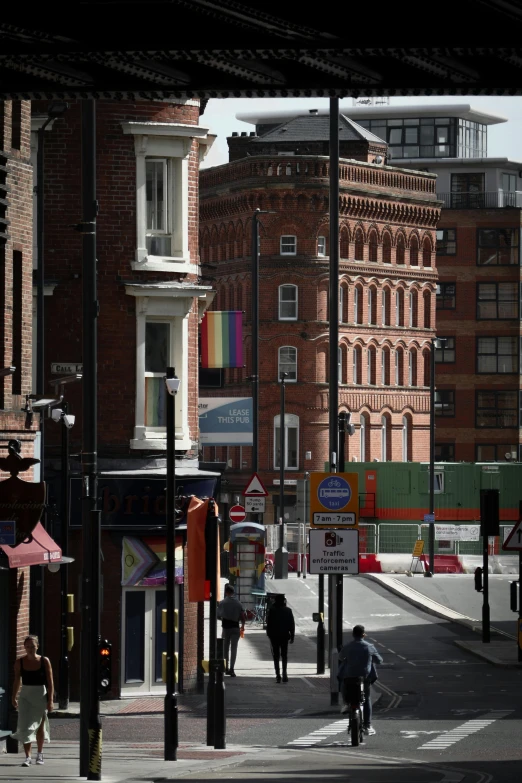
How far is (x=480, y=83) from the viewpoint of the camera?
1388 cm

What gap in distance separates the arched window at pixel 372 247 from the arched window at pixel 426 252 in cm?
414

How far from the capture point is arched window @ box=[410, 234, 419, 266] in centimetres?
9156

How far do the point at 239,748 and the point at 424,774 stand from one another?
386 centimetres

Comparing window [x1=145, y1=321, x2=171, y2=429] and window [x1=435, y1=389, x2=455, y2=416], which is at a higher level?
window [x1=145, y1=321, x2=171, y2=429]

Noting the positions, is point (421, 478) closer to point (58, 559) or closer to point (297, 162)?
point (297, 162)

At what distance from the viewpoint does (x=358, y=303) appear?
3465 inches

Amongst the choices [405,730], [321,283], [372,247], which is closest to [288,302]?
[321,283]

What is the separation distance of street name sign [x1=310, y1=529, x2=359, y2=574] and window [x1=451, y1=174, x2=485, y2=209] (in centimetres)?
7871

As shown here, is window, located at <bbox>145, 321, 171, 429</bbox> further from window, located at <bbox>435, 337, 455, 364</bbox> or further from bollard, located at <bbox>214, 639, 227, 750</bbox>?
window, located at <bbox>435, 337, 455, 364</bbox>

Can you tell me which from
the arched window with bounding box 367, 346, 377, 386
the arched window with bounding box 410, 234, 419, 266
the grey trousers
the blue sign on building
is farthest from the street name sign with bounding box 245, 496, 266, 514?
the arched window with bounding box 410, 234, 419, 266

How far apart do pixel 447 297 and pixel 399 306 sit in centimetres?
889

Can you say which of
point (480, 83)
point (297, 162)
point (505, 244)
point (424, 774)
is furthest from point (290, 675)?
point (505, 244)

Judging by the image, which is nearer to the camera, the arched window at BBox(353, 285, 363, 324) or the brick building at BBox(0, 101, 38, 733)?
the brick building at BBox(0, 101, 38, 733)

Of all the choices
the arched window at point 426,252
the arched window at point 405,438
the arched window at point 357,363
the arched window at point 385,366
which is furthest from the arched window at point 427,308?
the arched window at point 357,363
